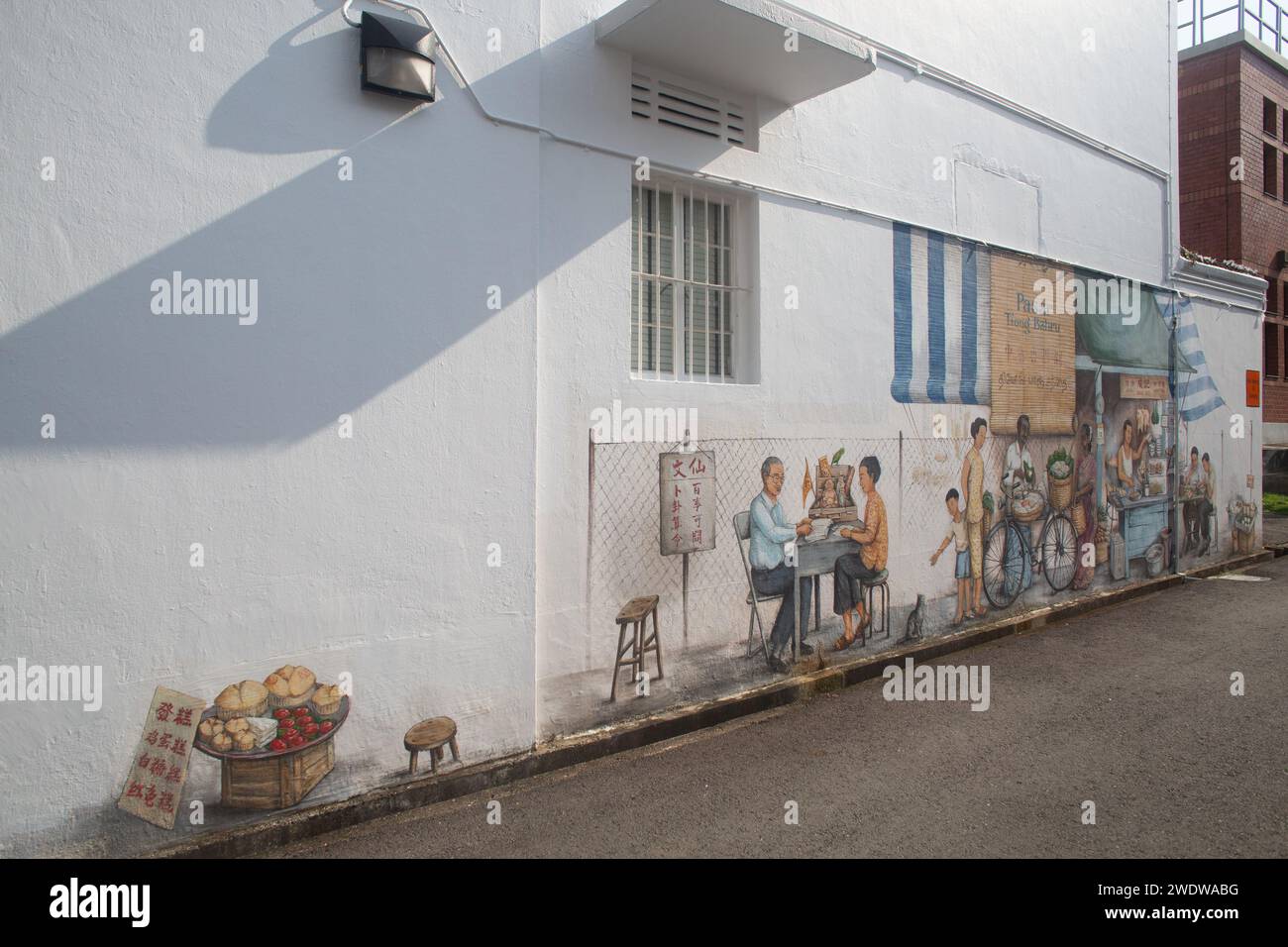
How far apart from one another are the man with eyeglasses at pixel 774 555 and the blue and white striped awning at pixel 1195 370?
7.16m

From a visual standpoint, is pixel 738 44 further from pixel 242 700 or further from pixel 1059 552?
pixel 1059 552

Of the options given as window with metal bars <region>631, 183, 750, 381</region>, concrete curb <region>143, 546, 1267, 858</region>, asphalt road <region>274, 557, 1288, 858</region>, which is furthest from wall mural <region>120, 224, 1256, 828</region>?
window with metal bars <region>631, 183, 750, 381</region>

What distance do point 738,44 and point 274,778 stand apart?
16.7ft

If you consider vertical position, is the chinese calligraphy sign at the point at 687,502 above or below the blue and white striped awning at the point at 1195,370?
below

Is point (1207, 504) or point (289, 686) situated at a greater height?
point (1207, 504)

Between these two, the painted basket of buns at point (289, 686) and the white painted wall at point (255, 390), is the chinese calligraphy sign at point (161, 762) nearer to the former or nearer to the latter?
the white painted wall at point (255, 390)

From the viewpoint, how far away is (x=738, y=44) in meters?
5.71

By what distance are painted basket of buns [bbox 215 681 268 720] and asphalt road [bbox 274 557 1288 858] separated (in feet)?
2.36

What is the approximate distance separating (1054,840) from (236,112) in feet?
17.6

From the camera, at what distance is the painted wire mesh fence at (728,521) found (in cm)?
567

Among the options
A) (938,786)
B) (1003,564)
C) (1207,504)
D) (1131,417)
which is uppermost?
(1131,417)

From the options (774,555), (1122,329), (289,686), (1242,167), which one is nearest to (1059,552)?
(1122,329)

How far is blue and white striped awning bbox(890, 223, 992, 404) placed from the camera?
7.54 metres

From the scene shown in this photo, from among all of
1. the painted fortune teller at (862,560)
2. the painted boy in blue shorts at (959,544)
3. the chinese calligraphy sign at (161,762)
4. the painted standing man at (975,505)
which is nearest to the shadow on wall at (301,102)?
the chinese calligraphy sign at (161,762)
